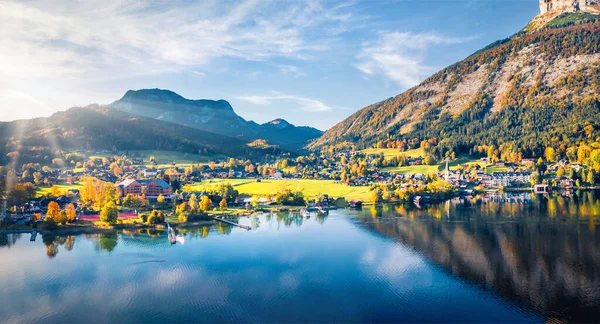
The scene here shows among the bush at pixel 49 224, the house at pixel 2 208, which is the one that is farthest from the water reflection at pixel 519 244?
the house at pixel 2 208

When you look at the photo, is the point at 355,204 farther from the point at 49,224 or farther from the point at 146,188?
the point at 49,224

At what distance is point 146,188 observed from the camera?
5762cm

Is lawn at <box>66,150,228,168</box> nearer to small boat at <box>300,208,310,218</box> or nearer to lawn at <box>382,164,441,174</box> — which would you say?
lawn at <box>382,164,441,174</box>

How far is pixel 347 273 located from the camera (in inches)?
1053

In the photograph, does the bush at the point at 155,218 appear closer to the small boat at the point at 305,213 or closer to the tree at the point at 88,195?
the tree at the point at 88,195

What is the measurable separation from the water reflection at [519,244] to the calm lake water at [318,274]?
0.37 ft

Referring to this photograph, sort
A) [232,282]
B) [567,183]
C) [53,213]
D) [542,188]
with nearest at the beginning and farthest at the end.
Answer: [232,282] < [53,213] < [542,188] < [567,183]

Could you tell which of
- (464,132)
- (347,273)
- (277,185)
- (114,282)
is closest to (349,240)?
(347,273)

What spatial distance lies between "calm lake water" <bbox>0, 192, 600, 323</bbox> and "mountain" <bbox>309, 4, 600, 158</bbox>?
67967 millimetres

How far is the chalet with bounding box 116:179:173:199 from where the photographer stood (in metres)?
57.2

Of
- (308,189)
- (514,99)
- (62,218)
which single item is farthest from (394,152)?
(62,218)

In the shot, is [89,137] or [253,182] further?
[89,137]

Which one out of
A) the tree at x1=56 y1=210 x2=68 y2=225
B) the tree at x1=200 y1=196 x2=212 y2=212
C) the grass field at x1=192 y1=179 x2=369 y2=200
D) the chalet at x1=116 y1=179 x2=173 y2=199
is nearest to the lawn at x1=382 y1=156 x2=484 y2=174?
the grass field at x1=192 y1=179 x2=369 y2=200

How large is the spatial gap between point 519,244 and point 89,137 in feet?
364
